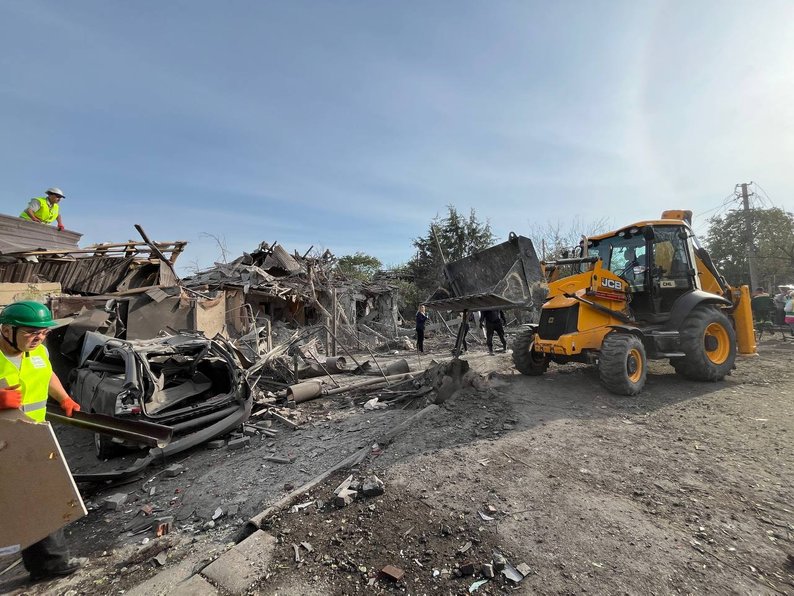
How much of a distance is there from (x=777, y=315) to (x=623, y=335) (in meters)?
12.9

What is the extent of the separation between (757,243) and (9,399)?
110 ft

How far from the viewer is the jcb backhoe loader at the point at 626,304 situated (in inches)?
235

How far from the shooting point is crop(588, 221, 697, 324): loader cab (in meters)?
7.00

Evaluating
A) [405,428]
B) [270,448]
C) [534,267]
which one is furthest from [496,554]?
[534,267]

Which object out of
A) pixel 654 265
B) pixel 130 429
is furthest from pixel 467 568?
pixel 654 265

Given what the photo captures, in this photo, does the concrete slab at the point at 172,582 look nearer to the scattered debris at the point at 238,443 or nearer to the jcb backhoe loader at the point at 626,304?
the scattered debris at the point at 238,443

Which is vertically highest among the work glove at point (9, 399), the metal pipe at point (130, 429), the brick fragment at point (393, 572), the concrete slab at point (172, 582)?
the work glove at point (9, 399)

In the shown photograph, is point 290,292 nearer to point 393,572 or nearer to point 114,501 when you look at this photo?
point 114,501

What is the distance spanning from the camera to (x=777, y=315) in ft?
46.2

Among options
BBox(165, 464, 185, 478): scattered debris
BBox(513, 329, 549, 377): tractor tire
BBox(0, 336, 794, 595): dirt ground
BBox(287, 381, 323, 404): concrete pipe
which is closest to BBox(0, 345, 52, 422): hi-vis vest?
BBox(0, 336, 794, 595): dirt ground

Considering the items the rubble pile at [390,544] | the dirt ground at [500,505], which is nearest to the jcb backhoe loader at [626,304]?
the dirt ground at [500,505]

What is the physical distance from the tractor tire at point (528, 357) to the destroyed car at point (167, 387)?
15.5 feet

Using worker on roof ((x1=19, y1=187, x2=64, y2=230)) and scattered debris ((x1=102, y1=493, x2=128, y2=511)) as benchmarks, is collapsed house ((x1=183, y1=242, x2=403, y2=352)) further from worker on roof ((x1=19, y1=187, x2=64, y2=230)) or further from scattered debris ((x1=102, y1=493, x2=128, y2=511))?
scattered debris ((x1=102, y1=493, x2=128, y2=511))

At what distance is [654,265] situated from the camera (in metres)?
7.02
